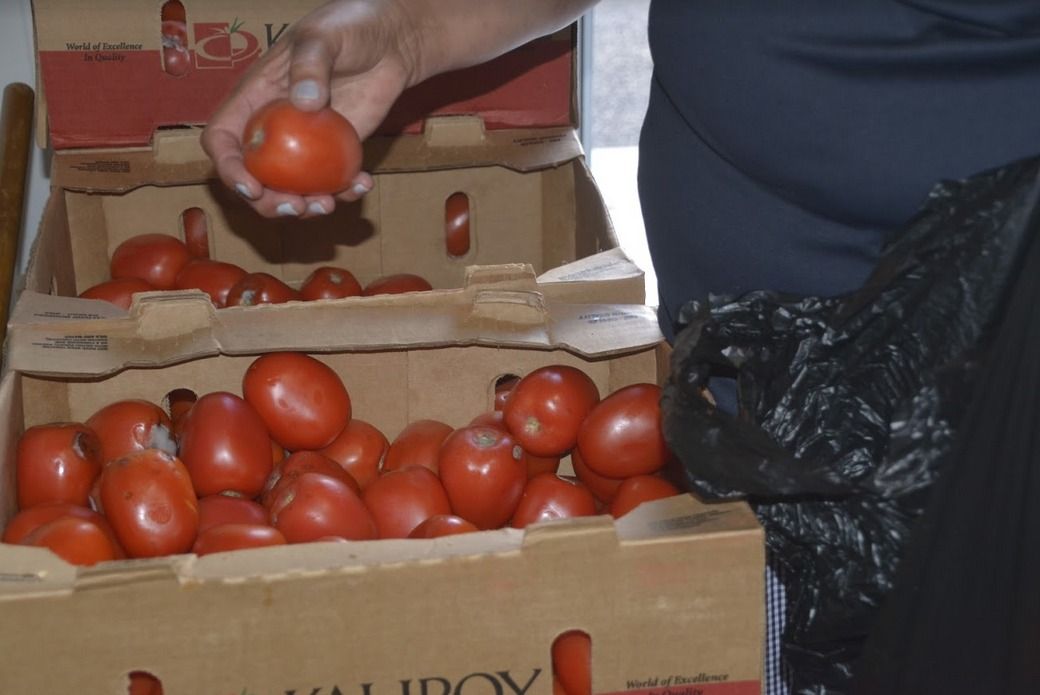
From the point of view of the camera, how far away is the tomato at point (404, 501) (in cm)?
117

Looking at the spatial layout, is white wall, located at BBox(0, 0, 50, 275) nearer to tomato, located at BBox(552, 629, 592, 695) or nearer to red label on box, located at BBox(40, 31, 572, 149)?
red label on box, located at BBox(40, 31, 572, 149)

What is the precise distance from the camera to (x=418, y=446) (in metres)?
1.27

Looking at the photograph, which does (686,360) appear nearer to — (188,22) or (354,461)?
(354,461)

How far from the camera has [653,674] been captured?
91cm

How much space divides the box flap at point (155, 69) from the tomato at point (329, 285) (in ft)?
0.72

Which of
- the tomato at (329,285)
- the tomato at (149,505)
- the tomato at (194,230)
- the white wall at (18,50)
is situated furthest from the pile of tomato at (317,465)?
the white wall at (18,50)

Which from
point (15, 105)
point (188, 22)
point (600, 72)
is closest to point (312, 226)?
point (188, 22)

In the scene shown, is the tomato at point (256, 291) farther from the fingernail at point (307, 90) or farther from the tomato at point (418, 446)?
the fingernail at point (307, 90)

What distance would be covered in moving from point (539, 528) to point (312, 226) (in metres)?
0.99

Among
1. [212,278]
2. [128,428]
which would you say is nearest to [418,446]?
[128,428]

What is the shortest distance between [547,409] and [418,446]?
5.9 inches

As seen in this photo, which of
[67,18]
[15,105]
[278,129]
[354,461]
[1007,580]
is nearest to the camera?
[1007,580]

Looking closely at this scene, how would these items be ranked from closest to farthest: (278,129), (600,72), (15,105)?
(278,129) < (15,105) < (600,72)

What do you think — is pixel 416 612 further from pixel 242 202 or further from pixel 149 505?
pixel 242 202
